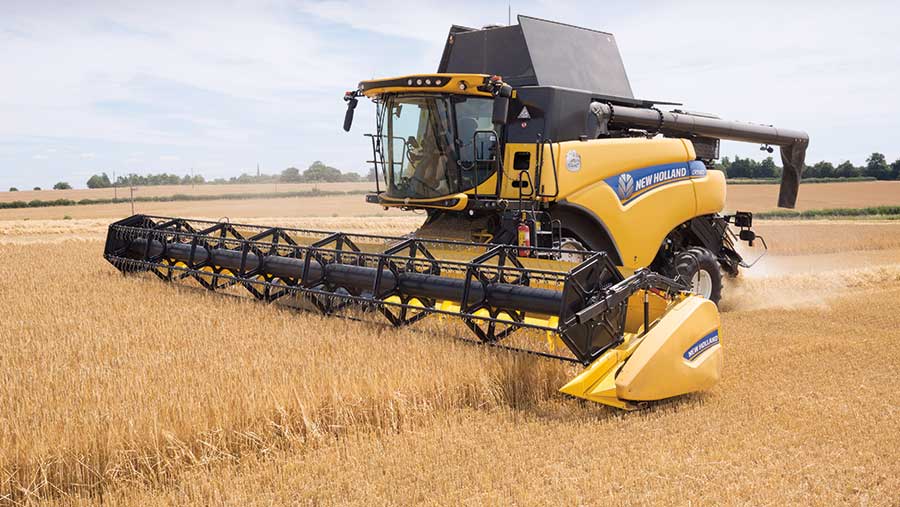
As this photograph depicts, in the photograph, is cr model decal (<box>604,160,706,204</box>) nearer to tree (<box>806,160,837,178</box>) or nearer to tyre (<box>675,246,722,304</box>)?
tyre (<box>675,246,722,304</box>)

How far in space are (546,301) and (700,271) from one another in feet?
11.9

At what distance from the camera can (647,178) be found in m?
7.03

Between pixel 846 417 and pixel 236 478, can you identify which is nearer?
pixel 236 478

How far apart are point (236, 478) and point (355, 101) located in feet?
14.8

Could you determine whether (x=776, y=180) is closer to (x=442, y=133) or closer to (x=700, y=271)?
(x=700, y=271)

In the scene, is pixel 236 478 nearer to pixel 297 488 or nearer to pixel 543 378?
pixel 297 488

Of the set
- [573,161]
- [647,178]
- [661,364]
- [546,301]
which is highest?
[573,161]

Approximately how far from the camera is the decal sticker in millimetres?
6375

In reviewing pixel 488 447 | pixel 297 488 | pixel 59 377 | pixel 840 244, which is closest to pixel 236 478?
pixel 297 488

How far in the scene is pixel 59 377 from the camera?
3832 millimetres

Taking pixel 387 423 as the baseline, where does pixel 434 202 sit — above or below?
above

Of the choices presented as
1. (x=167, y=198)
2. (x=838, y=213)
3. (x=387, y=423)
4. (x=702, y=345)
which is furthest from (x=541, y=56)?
(x=167, y=198)

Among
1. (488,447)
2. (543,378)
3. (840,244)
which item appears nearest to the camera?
(488,447)

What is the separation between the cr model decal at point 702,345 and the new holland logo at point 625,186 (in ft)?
8.11
